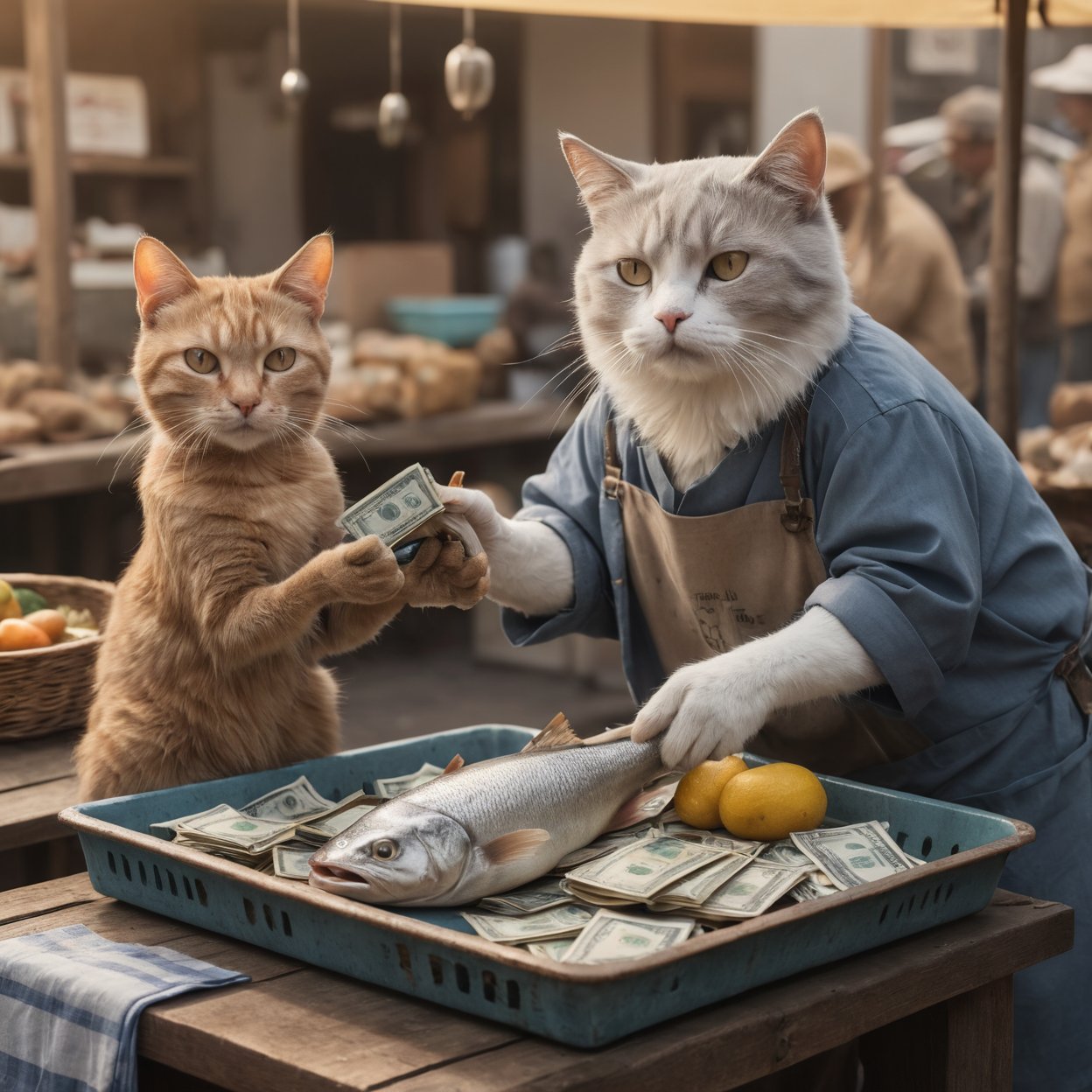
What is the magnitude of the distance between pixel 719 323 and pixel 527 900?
29.7 inches

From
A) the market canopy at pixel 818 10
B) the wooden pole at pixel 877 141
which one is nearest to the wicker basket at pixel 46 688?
the market canopy at pixel 818 10

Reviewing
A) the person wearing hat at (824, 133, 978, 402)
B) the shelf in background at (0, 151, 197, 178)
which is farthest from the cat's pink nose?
the shelf in background at (0, 151, 197, 178)

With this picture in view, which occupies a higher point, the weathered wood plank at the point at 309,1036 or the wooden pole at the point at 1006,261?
the wooden pole at the point at 1006,261

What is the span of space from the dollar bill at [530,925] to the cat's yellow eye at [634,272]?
84 centimetres

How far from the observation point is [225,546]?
1849 mm

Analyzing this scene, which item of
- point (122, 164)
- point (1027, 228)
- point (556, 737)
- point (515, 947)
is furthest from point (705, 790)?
point (1027, 228)

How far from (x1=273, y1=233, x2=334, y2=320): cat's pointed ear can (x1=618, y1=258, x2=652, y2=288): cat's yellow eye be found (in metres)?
0.39

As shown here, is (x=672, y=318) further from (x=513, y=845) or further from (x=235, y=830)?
(x=235, y=830)

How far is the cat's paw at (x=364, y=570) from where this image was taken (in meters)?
1.72

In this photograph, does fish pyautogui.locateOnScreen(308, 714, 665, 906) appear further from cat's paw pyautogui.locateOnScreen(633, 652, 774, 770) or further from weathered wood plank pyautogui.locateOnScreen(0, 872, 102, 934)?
weathered wood plank pyautogui.locateOnScreen(0, 872, 102, 934)

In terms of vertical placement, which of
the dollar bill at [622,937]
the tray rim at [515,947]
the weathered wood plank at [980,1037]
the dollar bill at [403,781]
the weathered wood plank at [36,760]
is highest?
the tray rim at [515,947]

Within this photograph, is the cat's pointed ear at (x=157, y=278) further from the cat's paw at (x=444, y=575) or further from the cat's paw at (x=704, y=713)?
the cat's paw at (x=704, y=713)

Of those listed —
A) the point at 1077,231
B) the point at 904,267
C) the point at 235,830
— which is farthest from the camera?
the point at 1077,231

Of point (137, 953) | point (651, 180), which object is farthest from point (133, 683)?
point (651, 180)
